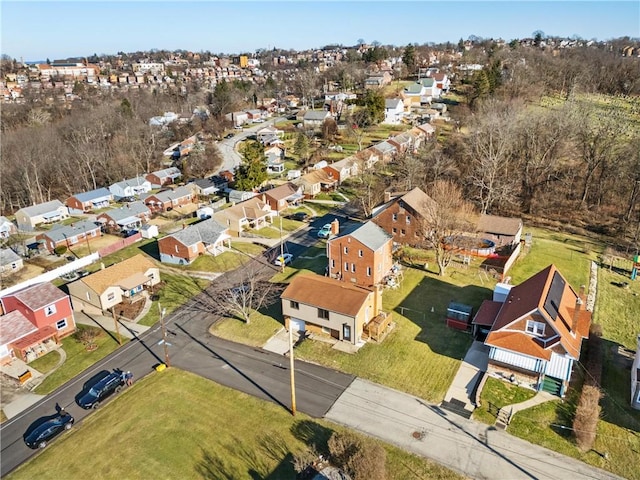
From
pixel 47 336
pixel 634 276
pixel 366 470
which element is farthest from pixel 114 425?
pixel 634 276

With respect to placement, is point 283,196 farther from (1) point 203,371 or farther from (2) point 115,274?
(1) point 203,371

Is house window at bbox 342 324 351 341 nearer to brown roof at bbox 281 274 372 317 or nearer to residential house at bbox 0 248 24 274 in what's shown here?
brown roof at bbox 281 274 372 317

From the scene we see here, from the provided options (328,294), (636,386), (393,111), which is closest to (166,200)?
(328,294)

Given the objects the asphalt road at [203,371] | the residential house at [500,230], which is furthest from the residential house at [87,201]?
the residential house at [500,230]

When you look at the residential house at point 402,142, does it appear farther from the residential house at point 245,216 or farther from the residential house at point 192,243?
the residential house at point 192,243

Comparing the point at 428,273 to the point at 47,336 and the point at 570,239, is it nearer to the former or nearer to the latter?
the point at 570,239
